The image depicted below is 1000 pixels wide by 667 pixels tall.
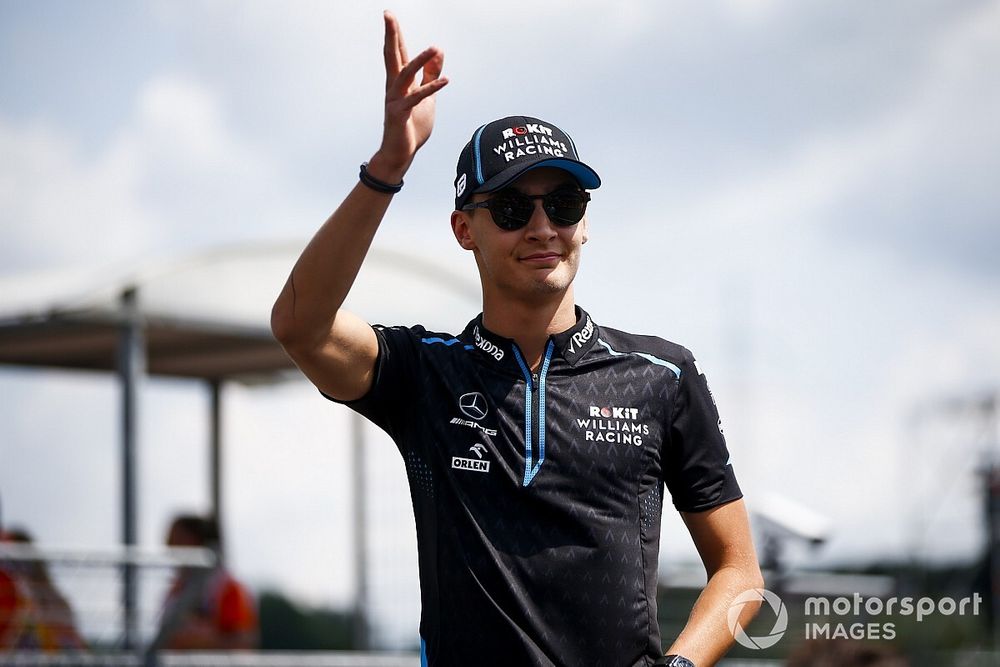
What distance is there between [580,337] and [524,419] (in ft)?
0.94

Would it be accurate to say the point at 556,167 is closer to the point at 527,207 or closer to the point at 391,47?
the point at 527,207

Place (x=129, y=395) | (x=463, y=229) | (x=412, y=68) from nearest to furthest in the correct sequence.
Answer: (x=412, y=68)
(x=463, y=229)
(x=129, y=395)

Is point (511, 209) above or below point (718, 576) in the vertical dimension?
above

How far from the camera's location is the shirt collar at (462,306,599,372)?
11.9 feet

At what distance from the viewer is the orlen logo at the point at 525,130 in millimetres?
3627

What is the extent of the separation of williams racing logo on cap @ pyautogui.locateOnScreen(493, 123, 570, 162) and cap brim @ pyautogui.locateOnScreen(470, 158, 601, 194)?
0.03 m

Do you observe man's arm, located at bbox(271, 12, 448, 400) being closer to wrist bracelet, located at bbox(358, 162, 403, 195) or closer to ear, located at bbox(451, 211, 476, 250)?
wrist bracelet, located at bbox(358, 162, 403, 195)

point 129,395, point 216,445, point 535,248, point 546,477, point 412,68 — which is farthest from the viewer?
point 216,445

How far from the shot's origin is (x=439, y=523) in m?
3.48

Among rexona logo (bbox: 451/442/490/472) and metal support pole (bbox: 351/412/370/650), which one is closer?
rexona logo (bbox: 451/442/490/472)

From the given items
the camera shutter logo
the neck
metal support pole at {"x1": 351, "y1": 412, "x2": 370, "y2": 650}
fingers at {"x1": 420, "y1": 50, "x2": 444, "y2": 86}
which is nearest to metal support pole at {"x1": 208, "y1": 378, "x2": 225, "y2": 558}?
metal support pole at {"x1": 351, "y1": 412, "x2": 370, "y2": 650}

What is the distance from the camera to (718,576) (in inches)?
140

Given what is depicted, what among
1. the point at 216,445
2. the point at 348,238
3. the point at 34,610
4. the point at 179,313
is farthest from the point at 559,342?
the point at 216,445

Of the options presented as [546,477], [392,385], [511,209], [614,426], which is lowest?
[546,477]
